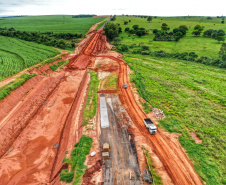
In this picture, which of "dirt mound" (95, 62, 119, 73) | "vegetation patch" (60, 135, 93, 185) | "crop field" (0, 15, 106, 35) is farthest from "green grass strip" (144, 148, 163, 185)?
"crop field" (0, 15, 106, 35)

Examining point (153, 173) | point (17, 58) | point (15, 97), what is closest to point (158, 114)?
point (153, 173)

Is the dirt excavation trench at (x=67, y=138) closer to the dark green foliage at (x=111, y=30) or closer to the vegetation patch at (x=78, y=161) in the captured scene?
the vegetation patch at (x=78, y=161)

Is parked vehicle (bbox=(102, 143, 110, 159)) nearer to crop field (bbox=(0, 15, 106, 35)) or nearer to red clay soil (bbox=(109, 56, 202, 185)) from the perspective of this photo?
red clay soil (bbox=(109, 56, 202, 185))

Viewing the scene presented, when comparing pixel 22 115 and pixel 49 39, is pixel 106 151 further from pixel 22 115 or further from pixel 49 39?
pixel 49 39

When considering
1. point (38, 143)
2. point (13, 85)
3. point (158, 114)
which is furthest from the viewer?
point (13, 85)

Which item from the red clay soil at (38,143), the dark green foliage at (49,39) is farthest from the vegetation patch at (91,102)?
the dark green foliage at (49,39)

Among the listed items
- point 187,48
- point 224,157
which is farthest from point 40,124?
point 187,48
